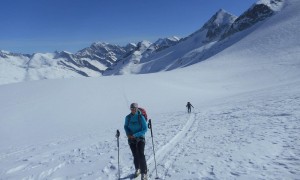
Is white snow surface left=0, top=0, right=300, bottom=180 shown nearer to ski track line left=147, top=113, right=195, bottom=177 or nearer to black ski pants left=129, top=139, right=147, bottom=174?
ski track line left=147, top=113, right=195, bottom=177

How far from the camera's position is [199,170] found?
992cm

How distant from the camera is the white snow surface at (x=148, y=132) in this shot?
34.4 ft

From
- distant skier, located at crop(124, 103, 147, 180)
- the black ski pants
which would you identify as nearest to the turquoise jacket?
distant skier, located at crop(124, 103, 147, 180)

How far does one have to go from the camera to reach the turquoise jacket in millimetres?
9359

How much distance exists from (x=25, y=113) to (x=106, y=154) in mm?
23605

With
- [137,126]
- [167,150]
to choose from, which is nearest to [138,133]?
[137,126]

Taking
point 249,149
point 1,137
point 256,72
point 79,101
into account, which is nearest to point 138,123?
point 249,149

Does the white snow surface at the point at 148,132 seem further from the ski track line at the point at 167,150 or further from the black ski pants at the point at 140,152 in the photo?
the black ski pants at the point at 140,152

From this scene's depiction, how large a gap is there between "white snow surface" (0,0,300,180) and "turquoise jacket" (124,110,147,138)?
152 cm

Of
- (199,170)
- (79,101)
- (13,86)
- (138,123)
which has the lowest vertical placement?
(199,170)

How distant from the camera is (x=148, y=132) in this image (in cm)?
2000

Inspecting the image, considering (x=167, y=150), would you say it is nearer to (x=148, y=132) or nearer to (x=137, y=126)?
(x=137, y=126)

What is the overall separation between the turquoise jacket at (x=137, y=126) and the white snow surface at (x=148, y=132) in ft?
5.00

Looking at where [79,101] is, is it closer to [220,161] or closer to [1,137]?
[1,137]
